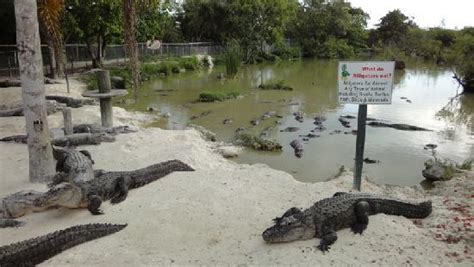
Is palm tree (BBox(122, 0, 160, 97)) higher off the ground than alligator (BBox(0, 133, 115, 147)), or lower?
higher

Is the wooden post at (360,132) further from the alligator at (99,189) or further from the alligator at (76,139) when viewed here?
the alligator at (76,139)

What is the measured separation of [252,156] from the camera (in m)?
8.44

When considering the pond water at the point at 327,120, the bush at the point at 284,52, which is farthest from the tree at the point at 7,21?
the bush at the point at 284,52

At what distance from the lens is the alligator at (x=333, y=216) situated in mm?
3824

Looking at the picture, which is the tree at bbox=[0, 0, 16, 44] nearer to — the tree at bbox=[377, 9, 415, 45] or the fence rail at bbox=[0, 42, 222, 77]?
the fence rail at bbox=[0, 42, 222, 77]

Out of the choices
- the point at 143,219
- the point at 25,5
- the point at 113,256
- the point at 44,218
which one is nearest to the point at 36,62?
the point at 25,5

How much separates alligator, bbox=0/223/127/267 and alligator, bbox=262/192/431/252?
165 centimetres

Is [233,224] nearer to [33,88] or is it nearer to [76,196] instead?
[76,196]

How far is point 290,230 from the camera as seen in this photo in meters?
3.82

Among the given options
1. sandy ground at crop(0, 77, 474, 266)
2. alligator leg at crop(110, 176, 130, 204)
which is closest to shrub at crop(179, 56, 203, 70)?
sandy ground at crop(0, 77, 474, 266)

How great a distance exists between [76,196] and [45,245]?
0.96 metres

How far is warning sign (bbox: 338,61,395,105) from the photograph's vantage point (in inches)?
198

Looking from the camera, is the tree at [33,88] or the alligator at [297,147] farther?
the alligator at [297,147]

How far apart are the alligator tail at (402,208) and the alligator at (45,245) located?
2865 millimetres
